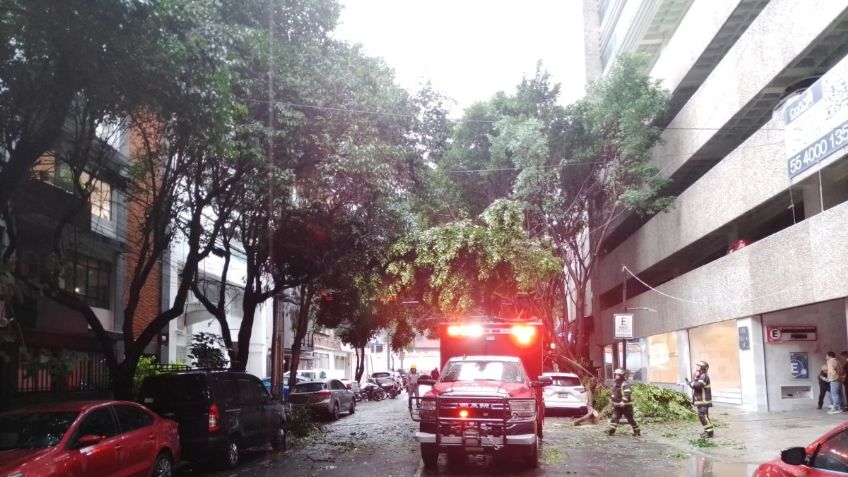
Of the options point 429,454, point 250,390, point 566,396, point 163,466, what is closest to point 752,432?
point 566,396

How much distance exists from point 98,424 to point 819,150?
14982mm

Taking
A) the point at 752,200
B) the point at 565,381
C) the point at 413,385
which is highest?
the point at 752,200

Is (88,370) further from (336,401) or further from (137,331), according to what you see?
(336,401)

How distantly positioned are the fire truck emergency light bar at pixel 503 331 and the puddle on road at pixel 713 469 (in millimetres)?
6105

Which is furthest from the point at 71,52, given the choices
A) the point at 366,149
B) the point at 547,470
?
the point at 547,470

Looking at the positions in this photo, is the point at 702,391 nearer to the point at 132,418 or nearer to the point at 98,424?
the point at 132,418

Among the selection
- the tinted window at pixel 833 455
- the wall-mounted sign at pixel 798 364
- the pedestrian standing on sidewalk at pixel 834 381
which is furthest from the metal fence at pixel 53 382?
the wall-mounted sign at pixel 798 364

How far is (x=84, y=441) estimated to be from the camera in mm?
8312

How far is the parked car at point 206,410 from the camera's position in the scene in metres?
11.9

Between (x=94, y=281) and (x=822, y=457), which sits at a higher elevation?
(x=94, y=281)

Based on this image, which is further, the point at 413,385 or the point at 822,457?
the point at 413,385

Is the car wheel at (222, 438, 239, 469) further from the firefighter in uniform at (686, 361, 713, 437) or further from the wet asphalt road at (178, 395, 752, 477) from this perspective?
the firefighter in uniform at (686, 361, 713, 437)

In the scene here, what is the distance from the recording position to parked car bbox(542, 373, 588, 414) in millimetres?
21062

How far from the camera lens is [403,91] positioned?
18.7m
